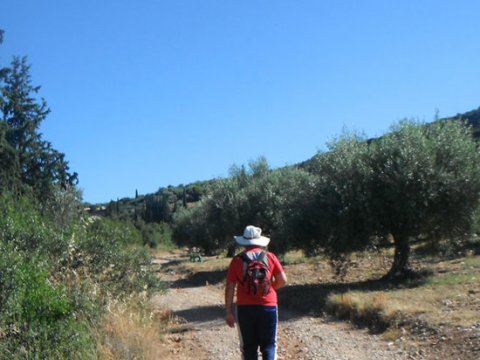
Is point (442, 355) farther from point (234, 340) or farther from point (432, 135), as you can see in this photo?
point (432, 135)

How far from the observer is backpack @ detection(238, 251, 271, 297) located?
7.33 metres

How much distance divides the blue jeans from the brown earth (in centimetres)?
372

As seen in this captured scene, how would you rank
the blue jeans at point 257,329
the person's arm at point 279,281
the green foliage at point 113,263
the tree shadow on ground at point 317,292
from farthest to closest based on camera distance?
the tree shadow on ground at point 317,292 < the green foliage at point 113,263 < the person's arm at point 279,281 < the blue jeans at point 257,329

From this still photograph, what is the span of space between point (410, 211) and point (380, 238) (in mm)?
2008

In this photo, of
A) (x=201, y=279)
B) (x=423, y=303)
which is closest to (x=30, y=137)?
(x=201, y=279)

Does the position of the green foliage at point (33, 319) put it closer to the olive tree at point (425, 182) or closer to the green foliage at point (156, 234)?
the olive tree at point (425, 182)

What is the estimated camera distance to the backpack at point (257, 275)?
24.0ft

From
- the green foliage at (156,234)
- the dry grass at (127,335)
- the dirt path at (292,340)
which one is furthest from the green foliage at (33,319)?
the green foliage at (156,234)

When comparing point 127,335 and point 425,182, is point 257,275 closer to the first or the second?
point 127,335

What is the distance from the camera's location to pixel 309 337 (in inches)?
510

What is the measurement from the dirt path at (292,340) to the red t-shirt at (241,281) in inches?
150

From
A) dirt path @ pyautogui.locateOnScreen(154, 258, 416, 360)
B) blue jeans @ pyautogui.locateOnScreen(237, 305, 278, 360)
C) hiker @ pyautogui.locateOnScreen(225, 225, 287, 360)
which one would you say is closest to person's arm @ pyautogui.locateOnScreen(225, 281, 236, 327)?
hiker @ pyautogui.locateOnScreen(225, 225, 287, 360)

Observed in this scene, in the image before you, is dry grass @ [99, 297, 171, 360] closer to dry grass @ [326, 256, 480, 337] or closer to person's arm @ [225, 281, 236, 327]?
person's arm @ [225, 281, 236, 327]

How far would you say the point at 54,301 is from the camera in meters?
8.84
